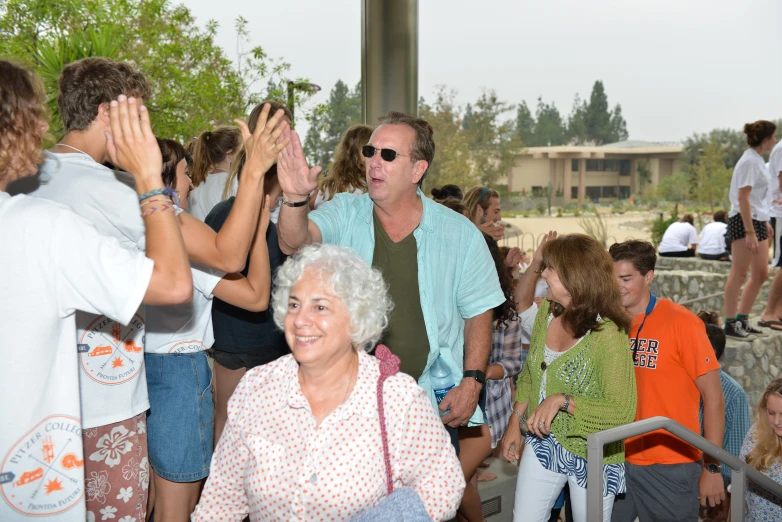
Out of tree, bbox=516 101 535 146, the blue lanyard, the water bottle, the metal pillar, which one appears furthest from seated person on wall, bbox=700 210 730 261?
the water bottle

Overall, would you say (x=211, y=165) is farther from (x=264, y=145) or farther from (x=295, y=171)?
(x=264, y=145)

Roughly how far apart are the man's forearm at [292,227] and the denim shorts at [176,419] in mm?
528

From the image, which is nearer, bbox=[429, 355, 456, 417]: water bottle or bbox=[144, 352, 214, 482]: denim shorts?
bbox=[144, 352, 214, 482]: denim shorts

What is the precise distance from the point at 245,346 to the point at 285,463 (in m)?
1.43

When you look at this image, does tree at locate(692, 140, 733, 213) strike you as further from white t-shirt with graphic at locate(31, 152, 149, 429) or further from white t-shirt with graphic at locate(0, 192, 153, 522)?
white t-shirt with graphic at locate(0, 192, 153, 522)

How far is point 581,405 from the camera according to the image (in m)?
2.92

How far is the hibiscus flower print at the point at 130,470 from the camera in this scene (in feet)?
7.42

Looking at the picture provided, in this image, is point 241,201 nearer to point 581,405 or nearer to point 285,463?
point 285,463

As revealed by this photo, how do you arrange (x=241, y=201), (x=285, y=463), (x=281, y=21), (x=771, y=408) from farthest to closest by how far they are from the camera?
(x=281, y=21), (x=771, y=408), (x=241, y=201), (x=285, y=463)

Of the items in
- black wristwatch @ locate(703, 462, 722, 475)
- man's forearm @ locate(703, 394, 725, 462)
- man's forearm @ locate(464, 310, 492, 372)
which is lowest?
black wristwatch @ locate(703, 462, 722, 475)

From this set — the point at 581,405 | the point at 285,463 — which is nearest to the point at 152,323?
the point at 285,463

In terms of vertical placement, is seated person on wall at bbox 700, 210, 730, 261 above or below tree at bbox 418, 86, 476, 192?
below

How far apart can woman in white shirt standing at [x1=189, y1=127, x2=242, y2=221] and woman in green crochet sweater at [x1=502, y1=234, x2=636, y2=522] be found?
85.8 inches

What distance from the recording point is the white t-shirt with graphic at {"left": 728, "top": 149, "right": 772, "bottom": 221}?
684 centimetres
